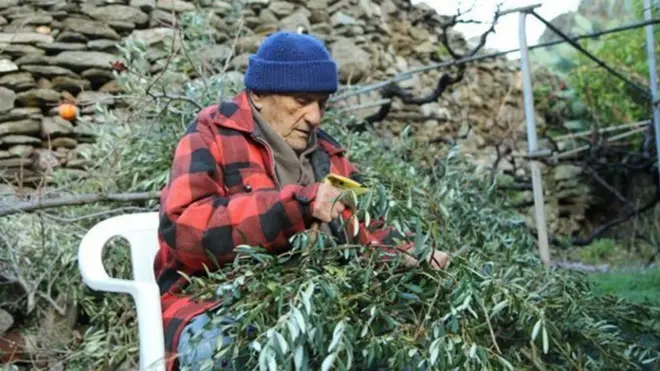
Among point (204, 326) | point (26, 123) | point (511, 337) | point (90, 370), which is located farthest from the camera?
point (26, 123)

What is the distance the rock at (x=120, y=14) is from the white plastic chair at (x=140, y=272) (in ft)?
9.48

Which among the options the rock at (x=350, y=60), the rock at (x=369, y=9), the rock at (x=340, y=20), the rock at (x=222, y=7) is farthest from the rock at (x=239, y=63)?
the rock at (x=369, y=9)

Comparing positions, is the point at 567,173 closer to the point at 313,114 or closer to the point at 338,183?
the point at 313,114

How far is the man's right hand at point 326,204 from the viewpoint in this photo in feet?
6.86

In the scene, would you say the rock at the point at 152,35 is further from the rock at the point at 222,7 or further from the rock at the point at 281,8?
the rock at the point at 281,8

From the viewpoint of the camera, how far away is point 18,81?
506 centimetres

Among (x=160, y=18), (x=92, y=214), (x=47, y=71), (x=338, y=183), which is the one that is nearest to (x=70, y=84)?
(x=47, y=71)

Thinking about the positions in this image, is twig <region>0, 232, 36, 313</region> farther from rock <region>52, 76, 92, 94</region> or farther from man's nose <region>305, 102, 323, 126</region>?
man's nose <region>305, 102, 323, 126</region>

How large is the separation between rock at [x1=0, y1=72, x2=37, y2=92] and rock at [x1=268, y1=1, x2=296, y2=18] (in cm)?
160

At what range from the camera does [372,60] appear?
6.37 metres

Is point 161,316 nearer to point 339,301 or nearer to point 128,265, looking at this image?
point 339,301

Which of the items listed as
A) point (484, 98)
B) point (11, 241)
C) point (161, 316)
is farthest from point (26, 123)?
point (484, 98)

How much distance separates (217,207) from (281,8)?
157 inches

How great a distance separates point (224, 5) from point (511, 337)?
12.4ft
